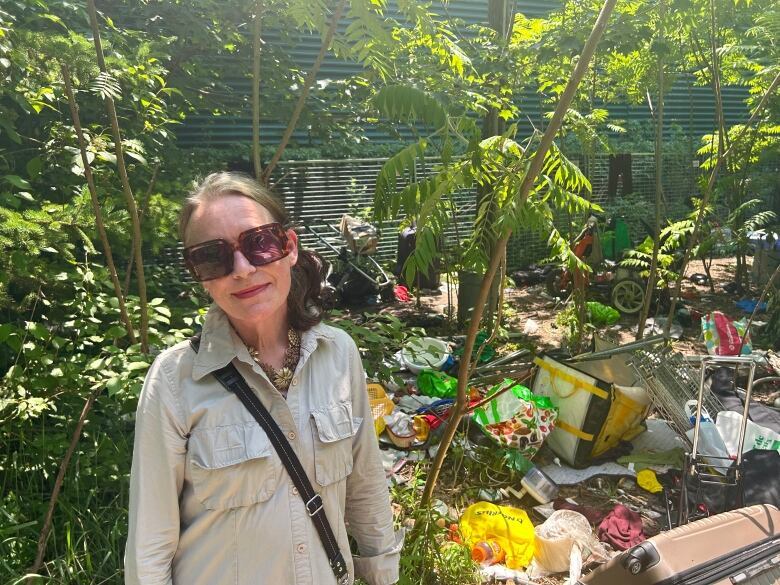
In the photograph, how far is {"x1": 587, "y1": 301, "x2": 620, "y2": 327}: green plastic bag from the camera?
8.02m

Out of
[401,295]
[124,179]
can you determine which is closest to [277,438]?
[124,179]

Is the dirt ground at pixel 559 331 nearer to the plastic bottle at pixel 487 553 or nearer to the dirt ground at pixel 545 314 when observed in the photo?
the dirt ground at pixel 545 314

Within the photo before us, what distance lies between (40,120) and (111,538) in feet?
8.95

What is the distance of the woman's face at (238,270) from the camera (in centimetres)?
161

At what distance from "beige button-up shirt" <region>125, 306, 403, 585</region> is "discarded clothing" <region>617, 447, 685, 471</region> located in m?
3.57

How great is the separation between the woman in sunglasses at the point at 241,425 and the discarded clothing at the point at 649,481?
3.27 metres

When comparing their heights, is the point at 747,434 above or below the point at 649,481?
above

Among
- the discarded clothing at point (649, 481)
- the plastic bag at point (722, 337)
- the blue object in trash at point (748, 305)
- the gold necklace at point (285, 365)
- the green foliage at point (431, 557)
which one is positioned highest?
the gold necklace at point (285, 365)

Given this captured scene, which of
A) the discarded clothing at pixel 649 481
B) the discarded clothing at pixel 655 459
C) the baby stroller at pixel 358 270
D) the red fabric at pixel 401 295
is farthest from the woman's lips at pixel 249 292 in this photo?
the red fabric at pixel 401 295

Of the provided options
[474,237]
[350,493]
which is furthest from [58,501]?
[474,237]

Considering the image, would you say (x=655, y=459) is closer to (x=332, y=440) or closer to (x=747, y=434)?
(x=747, y=434)

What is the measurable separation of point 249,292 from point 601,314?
7122 millimetres

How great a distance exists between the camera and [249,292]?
164 centimetres

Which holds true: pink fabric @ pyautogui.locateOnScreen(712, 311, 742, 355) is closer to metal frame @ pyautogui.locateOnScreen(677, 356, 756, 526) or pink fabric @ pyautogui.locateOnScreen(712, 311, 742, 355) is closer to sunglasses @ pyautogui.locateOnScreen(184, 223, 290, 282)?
metal frame @ pyautogui.locateOnScreen(677, 356, 756, 526)
